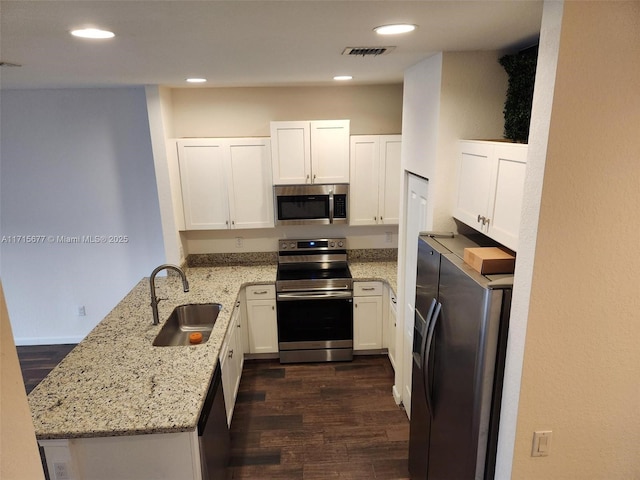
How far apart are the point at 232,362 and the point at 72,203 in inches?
91.3

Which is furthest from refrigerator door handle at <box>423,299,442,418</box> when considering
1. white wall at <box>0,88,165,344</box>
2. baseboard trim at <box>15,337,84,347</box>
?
baseboard trim at <box>15,337,84,347</box>

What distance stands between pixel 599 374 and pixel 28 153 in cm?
462

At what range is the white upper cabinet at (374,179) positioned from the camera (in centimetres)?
375

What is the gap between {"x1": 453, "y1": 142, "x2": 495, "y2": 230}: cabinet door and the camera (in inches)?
73.4

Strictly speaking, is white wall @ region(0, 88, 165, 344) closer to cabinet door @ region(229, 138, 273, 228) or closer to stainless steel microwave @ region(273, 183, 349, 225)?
cabinet door @ region(229, 138, 273, 228)

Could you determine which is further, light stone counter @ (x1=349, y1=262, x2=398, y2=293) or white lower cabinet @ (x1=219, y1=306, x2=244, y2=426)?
light stone counter @ (x1=349, y1=262, x2=398, y2=293)

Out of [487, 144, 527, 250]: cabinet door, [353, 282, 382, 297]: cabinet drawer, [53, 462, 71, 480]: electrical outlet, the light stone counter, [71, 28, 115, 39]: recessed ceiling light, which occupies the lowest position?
[53, 462, 71, 480]: electrical outlet

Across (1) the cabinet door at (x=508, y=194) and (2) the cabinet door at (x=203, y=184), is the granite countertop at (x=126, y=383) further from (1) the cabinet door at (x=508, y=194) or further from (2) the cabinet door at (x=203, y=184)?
(1) the cabinet door at (x=508, y=194)

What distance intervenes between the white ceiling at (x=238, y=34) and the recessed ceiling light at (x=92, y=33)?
38mm

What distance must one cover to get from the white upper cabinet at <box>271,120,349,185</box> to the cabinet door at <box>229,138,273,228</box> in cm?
13

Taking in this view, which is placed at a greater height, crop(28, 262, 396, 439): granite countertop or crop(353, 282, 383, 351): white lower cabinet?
crop(28, 262, 396, 439): granite countertop

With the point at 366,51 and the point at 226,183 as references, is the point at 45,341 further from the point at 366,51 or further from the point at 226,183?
the point at 366,51

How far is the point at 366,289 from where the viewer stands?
12.5ft

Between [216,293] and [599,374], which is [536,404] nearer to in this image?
[599,374]
